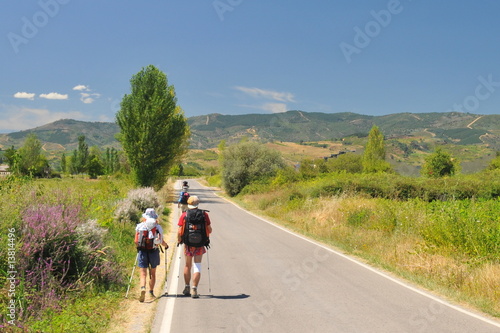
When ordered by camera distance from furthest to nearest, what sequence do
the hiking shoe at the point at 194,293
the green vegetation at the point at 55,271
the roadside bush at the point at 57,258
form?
the hiking shoe at the point at 194,293 < the roadside bush at the point at 57,258 < the green vegetation at the point at 55,271

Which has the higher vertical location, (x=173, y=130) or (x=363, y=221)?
(x=173, y=130)

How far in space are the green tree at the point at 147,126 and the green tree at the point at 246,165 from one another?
35.5 ft

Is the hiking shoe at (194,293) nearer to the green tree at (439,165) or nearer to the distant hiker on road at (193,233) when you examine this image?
the distant hiker on road at (193,233)

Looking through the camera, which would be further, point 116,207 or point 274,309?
point 116,207

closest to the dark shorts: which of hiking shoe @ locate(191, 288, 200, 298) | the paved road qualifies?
the paved road

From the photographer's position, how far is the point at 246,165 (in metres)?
46.8

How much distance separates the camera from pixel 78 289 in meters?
7.16

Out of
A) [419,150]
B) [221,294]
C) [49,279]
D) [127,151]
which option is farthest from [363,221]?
[419,150]

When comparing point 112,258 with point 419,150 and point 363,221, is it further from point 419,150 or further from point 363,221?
point 419,150

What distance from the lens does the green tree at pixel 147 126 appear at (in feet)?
114

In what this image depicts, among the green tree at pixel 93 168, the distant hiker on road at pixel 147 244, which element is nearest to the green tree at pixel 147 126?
the distant hiker on road at pixel 147 244

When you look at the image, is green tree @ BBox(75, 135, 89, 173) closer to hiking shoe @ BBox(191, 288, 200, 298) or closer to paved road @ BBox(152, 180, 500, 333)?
paved road @ BBox(152, 180, 500, 333)

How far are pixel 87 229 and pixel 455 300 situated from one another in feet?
24.8

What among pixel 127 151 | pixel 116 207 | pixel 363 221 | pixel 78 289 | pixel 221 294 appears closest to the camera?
pixel 78 289
